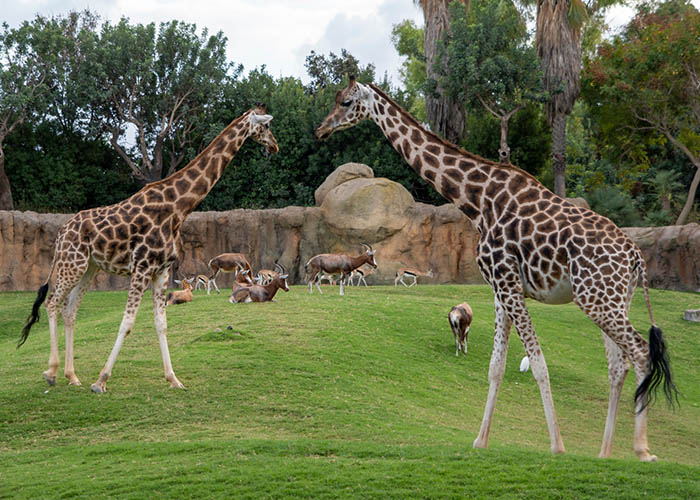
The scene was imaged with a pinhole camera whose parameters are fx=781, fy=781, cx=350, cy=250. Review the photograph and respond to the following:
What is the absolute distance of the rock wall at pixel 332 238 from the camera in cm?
2630

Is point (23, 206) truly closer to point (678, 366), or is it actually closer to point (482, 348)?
point (482, 348)

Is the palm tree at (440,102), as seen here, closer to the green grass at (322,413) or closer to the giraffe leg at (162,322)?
the green grass at (322,413)

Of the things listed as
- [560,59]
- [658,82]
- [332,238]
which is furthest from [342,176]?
[658,82]

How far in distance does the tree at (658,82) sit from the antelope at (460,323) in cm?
1902

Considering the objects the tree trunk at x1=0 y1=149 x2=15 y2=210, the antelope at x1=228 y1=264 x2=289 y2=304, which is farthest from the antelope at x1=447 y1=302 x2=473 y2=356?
the tree trunk at x1=0 y1=149 x2=15 y2=210

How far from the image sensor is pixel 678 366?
15914 mm

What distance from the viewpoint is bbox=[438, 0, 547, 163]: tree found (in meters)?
30.0

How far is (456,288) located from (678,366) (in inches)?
337

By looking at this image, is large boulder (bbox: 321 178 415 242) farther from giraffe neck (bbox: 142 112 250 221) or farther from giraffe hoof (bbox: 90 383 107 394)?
giraffe hoof (bbox: 90 383 107 394)

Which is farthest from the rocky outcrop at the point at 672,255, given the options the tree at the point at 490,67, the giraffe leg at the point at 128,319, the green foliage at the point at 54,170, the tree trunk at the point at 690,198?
the green foliage at the point at 54,170

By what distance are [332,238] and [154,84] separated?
1173 cm

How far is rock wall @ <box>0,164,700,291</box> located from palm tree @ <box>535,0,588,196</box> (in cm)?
609

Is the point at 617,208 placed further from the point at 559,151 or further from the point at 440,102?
the point at 440,102

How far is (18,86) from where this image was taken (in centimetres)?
3125
